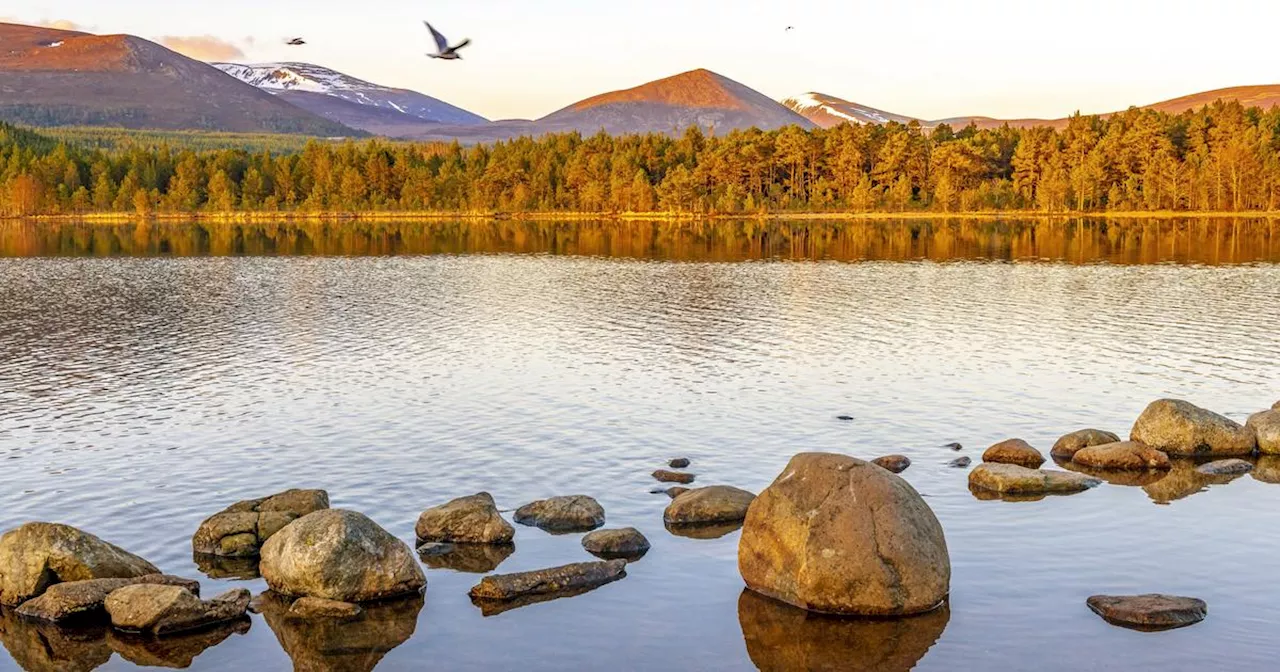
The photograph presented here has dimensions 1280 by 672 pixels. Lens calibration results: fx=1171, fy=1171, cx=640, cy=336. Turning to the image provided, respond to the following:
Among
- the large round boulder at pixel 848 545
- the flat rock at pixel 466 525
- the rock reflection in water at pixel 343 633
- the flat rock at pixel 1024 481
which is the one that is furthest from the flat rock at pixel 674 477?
the rock reflection in water at pixel 343 633

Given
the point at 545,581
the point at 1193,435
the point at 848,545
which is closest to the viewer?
the point at 848,545

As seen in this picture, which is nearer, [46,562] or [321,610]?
[321,610]

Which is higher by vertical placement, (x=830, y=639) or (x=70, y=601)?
(x=70, y=601)

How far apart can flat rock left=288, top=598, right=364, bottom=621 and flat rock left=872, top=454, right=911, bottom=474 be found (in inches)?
688

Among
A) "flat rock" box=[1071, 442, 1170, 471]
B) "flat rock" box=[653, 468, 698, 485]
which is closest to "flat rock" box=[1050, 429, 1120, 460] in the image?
"flat rock" box=[1071, 442, 1170, 471]

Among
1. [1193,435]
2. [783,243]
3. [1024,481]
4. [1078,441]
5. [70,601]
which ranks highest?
[783,243]

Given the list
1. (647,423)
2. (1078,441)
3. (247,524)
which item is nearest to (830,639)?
(247,524)

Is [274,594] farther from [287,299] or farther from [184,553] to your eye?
[287,299]

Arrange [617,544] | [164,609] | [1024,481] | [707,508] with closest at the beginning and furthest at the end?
[164,609] < [617,544] < [707,508] < [1024,481]

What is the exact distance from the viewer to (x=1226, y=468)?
35.8 m

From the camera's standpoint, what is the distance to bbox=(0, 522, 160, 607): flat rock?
25.5 metres

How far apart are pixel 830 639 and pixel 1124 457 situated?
17.2 metres

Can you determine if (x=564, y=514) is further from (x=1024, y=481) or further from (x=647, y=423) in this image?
(x=1024, y=481)

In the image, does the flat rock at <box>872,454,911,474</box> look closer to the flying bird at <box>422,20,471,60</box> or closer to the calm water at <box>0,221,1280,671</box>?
the calm water at <box>0,221,1280,671</box>
